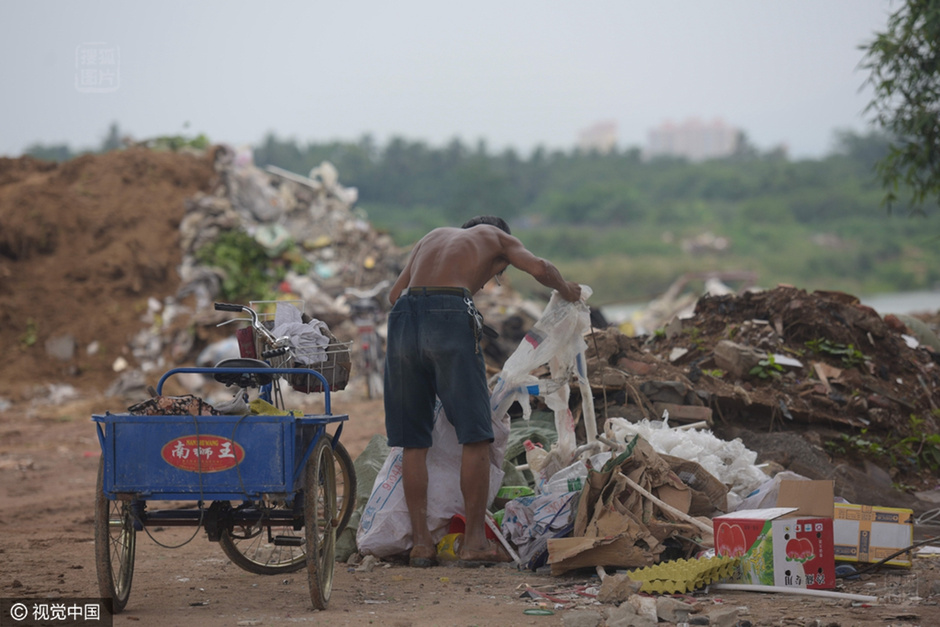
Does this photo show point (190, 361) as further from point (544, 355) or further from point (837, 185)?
point (837, 185)

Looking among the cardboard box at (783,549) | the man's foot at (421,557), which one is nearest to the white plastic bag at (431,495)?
the man's foot at (421,557)

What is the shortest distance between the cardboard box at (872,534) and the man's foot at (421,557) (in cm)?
191

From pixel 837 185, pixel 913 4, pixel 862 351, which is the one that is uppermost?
pixel 837 185

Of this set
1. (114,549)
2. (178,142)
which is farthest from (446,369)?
(178,142)

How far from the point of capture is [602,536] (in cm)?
391

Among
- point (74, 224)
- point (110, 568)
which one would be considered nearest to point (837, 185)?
point (74, 224)

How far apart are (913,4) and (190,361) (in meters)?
10.4

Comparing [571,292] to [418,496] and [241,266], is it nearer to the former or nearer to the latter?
[418,496]

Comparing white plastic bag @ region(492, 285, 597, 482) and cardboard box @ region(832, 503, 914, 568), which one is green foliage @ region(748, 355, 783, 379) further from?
cardboard box @ region(832, 503, 914, 568)

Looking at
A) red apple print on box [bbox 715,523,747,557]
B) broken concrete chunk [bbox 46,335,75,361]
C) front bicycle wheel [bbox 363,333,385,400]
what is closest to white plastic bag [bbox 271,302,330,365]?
red apple print on box [bbox 715,523,747,557]

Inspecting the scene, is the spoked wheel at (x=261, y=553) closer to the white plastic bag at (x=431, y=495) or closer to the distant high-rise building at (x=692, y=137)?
the white plastic bag at (x=431, y=495)

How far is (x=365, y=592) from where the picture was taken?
12.2ft

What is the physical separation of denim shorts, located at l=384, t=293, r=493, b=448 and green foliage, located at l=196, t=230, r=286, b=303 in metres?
10.3

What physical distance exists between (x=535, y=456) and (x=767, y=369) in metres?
2.28
